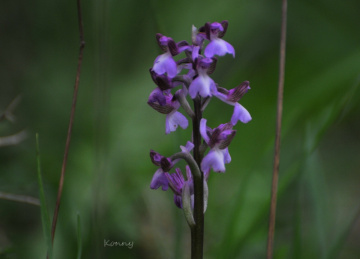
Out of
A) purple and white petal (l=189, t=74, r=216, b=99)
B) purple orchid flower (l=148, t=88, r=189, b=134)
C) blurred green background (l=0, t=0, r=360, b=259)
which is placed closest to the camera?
purple and white petal (l=189, t=74, r=216, b=99)

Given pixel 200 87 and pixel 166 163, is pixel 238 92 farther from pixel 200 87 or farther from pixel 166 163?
pixel 166 163

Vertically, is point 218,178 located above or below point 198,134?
above

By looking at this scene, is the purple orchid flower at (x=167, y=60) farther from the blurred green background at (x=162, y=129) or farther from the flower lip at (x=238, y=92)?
the blurred green background at (x=162, y=129)

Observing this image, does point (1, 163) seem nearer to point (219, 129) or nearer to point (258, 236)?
point (258, 236)

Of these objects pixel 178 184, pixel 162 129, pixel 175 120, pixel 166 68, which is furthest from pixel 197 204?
pixel 162 129

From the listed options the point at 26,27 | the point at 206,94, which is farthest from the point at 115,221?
the point at 26,27

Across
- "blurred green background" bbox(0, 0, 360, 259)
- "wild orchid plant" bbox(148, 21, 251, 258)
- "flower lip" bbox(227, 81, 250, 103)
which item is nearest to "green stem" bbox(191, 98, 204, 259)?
"wild orchid plant" bbox(148, 21, 251, 258)

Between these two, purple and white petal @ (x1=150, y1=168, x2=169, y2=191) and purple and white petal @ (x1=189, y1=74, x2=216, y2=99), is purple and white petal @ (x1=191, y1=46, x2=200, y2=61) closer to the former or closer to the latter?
purple and white petal @ (x1=189, y1=74, x2=216, y2=99)
